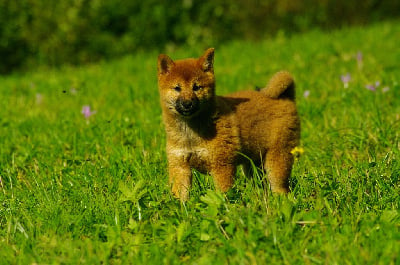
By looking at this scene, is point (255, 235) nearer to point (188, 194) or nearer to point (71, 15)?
point (188, 194)

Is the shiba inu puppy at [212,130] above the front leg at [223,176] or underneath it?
above

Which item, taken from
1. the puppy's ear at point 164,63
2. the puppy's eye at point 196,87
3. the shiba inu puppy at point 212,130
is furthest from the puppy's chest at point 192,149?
the puppy's ear at point 164,63

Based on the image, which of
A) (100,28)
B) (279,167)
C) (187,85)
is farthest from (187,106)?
(100,28)

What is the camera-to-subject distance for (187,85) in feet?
14.6

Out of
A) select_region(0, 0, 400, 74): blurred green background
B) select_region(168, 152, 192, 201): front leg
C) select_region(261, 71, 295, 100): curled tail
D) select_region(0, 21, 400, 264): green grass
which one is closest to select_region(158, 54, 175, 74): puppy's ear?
select_region(168, 152, 192, 201): front leg

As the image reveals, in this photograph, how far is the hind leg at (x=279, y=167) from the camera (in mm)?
4691

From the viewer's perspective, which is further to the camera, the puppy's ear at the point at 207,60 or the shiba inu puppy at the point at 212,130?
the puppy's ear at the point at 207,60

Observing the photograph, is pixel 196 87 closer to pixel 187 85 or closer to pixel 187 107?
pixel 187 85

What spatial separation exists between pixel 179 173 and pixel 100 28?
30.3ft

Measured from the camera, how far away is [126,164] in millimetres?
4996

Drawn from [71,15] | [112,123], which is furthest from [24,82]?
[112,123]

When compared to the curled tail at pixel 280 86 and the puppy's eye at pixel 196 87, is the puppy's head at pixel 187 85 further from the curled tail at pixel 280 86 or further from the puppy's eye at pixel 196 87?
the curled tail at pixel 280 86

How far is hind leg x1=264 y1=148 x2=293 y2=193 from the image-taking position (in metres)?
4.69

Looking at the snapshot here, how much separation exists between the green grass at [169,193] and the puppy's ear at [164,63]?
0.77 meters
